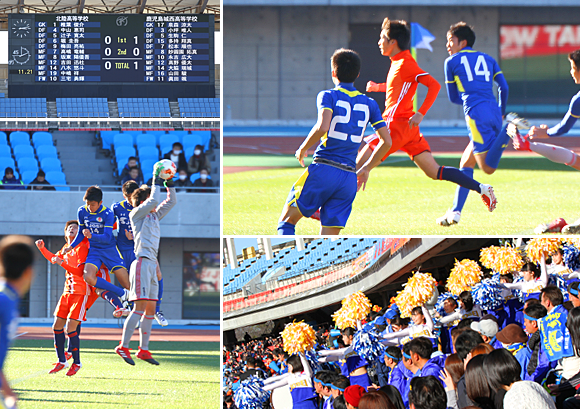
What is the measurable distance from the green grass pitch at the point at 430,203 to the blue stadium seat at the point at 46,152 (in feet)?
37.5

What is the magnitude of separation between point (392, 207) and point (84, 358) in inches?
150

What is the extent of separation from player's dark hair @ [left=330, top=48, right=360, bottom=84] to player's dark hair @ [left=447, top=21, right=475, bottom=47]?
0.83 metres

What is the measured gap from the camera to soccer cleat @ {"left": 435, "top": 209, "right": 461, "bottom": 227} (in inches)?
171

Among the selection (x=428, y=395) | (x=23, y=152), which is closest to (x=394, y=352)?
(x=428, y=395)

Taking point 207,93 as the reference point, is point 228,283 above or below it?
below

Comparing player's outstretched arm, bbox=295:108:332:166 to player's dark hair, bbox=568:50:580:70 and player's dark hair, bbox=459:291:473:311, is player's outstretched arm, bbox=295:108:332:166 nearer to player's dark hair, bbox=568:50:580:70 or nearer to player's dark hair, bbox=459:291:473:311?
player's dark hair, bbox=459:291:473:311

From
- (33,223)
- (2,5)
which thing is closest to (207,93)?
(33,223)

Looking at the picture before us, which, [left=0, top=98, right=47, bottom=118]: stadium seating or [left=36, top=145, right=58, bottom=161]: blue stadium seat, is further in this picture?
[left=36, top=145, right=58, bottom=161]: blue stadium seat

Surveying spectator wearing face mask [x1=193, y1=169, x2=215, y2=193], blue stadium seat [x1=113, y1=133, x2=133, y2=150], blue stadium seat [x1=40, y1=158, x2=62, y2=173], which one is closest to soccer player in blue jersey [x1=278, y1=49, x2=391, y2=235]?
spectator wearing face mask [x1=193, y1=169, x2=215, y2=193]

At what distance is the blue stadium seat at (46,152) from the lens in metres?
15.0

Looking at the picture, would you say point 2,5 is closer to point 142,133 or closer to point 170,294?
point 142,133

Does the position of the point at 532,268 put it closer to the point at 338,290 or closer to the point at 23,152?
the point at 338,290

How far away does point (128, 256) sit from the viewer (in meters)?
5.22

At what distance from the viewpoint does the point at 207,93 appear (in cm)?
1250
